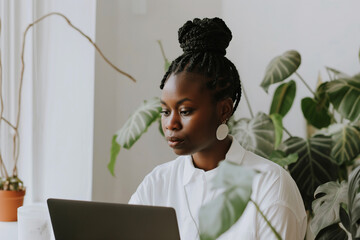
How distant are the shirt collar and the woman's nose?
7.1 inches

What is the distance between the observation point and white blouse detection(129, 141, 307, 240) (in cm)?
137

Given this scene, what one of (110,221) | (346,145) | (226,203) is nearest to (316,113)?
(346,145)

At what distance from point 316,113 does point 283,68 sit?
248 millimetres

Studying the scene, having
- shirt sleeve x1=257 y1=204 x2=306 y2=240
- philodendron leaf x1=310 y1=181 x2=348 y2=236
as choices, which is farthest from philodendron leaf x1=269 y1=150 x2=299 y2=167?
shirt sleeve x1=257 y1=204 x2=306 y2=240

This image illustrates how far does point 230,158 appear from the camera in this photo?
4.77ft

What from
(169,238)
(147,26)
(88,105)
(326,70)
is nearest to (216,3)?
(147,26)

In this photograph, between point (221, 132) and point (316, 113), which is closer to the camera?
point (221, 132)

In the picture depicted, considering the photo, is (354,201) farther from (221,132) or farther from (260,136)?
(260,136)

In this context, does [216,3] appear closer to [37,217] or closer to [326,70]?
[326,70]

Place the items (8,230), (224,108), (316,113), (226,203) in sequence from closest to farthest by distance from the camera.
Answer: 1. (226,203)
2. (224,108)
3. (8,230)
4. (316,113)

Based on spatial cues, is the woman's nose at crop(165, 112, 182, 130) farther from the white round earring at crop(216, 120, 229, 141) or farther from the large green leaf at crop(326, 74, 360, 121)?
the large green leaf at crop(326, 74, 360, 121)

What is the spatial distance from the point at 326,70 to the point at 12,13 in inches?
54.3

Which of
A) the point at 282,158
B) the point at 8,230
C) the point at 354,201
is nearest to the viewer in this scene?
the point at 354,201

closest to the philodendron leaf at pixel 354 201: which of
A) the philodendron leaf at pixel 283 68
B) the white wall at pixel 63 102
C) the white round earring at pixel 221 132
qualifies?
the white round earring at pixel 221 132
